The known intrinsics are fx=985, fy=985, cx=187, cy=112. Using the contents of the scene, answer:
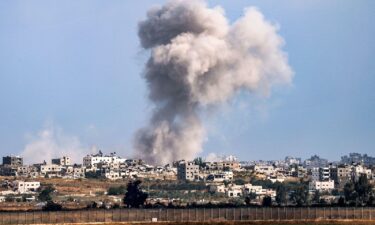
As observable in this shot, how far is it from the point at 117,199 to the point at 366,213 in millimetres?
74762

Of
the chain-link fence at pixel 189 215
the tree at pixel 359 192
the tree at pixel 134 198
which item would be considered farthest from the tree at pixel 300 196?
the chain-link fence at pixel 189 215

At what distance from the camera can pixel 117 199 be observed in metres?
179

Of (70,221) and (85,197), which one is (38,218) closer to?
(70,221)

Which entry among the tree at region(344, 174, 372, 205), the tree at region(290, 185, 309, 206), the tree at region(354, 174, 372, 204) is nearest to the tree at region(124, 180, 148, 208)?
the tree at region(344, 174, 372, 205)

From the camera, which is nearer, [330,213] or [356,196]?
[330,213]

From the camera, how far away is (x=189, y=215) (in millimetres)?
109500

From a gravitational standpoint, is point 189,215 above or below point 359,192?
below

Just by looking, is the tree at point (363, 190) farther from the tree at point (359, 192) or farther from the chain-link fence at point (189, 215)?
the chain-link fence at point (189, 215)

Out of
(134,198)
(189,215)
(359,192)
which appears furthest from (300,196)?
(189,215)

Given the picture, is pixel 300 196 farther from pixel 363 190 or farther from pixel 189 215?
pixel 189 215

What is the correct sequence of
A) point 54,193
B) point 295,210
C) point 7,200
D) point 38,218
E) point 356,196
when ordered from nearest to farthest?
1. point 38,218
2. point 295,210
3. point 356,196
4. point 7,200
5. point 54,193

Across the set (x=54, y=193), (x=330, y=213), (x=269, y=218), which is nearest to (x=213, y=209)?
(x=269, y=218)

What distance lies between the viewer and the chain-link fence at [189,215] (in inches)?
4107

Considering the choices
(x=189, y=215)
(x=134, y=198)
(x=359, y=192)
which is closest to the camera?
(x=189, y=215)
